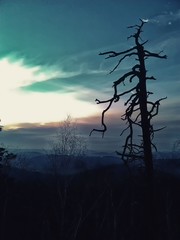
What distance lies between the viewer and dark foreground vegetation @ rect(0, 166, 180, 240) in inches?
1877

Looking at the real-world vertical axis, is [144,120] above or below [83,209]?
above

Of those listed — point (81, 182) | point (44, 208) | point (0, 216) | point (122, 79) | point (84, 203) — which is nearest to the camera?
point (122, 79)

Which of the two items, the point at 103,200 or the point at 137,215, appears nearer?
the point at 137,215

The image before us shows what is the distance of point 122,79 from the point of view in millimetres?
6305

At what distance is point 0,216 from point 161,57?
45.7 m

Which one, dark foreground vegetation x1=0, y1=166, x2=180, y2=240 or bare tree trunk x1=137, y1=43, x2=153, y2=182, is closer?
bare tree trunk x1=137, y1=43, x2=153, y2=182

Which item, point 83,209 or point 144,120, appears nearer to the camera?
point 144,120

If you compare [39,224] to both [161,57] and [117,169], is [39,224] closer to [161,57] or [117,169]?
[117,169]

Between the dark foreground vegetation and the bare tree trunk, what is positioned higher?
the bare tree trunk

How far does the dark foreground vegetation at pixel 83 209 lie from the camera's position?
4769cm

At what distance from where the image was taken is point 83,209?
186 ft

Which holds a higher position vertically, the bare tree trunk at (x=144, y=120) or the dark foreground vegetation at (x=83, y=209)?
the bare tree trunk at (x=144, y=120)

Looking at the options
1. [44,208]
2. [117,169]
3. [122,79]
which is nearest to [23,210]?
[44,208]

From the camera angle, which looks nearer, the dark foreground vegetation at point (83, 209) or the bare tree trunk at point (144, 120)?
the bare tree trunk at point (144, 120)
